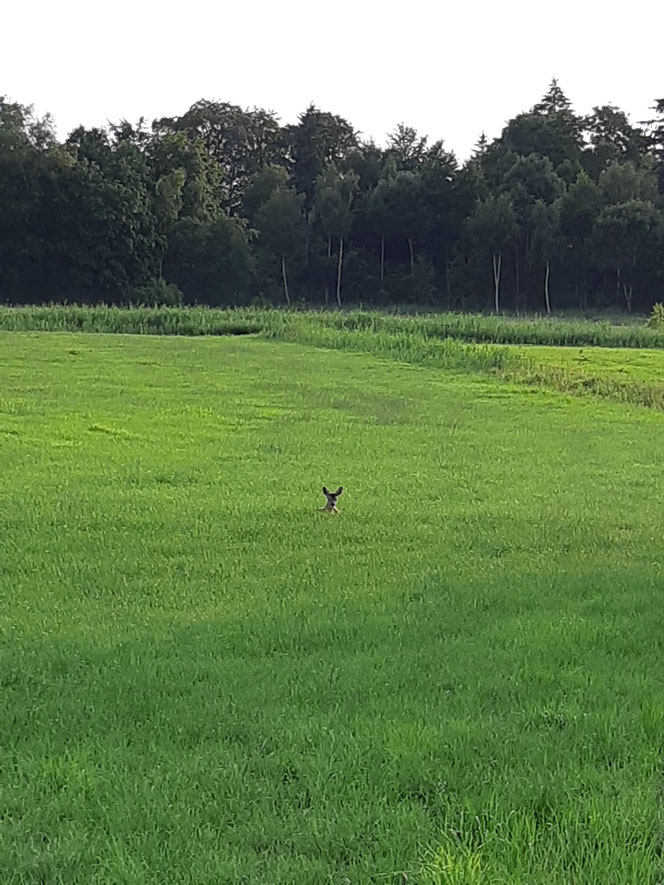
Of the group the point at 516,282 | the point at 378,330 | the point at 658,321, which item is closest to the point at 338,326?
the point at 378,330

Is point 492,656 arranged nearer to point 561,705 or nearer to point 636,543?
point 561,705

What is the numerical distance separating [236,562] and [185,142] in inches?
2340

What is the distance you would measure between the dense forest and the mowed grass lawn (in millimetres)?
46621

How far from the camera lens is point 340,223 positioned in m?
63.6

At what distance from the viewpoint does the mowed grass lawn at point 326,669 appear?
3.47 m

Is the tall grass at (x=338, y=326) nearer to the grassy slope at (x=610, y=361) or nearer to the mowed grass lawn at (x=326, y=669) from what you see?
the grassy slope at (x=610, y=361)

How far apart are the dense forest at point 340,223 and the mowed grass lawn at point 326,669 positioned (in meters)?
46.6

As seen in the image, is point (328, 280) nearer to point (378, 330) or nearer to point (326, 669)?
point (378, 330)

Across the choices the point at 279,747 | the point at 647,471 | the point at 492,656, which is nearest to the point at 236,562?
the point at 492,656

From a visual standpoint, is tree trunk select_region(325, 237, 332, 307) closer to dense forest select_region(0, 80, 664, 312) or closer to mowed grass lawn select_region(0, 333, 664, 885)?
dense forest select_region(0, 80, 664, 312)

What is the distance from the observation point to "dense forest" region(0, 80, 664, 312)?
56.0 m

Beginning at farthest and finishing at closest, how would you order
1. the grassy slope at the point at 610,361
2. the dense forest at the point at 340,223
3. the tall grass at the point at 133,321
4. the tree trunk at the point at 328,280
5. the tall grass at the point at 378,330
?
the tree trunk at the point at 328,280, the dense forest at the point at 340,223, the tall grass at the point at 133,321, the tall grass at the point at 378,330, the grassy slope at the point at 610,361

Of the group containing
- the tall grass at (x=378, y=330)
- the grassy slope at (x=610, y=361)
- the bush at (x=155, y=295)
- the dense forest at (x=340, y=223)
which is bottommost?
the grassy slope at (x=610, y=361)

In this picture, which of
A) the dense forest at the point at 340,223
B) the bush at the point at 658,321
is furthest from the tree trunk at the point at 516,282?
the bush at the point at 658,321
